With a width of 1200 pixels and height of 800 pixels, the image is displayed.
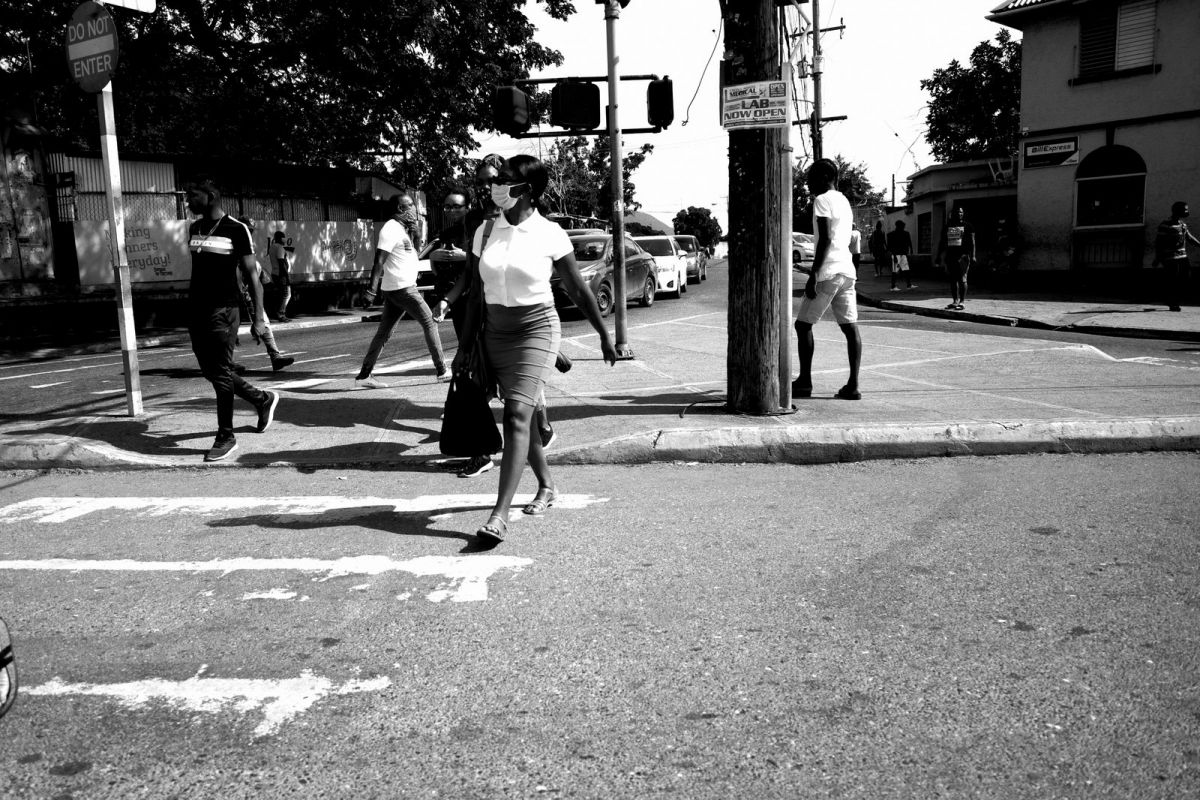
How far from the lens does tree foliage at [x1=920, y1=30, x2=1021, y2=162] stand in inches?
1812

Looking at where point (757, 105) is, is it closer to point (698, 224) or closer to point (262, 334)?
point (262, 334)

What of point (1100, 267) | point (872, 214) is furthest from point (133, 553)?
point (872, 214)

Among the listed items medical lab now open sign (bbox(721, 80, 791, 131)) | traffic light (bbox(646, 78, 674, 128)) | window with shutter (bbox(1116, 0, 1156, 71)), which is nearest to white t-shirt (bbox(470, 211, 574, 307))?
medical lab now open sign (bbox(721, 80, 791, 131))

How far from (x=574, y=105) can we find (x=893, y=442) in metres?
5.31

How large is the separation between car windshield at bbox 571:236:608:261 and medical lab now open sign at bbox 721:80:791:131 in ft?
33.4

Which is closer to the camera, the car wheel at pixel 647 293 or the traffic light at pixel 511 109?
the traffic light at pixel 511 109

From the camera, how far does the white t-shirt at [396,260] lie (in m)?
8.31

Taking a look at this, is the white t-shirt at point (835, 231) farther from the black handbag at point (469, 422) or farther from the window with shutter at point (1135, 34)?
the window with shutter at point (1135, 34)

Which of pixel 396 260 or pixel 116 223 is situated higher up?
pixel 116 223

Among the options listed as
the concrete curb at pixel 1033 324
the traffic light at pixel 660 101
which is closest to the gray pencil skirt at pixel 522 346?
the traffic light at pixel 660 101

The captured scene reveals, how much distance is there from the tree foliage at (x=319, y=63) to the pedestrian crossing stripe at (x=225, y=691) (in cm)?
1589

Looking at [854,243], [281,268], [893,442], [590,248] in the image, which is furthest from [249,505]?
[281,268]

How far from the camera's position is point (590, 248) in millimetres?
17172

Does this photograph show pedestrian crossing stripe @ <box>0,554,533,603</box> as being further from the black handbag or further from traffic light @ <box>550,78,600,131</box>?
traffic light @ <box>550,78,600,131</box>
